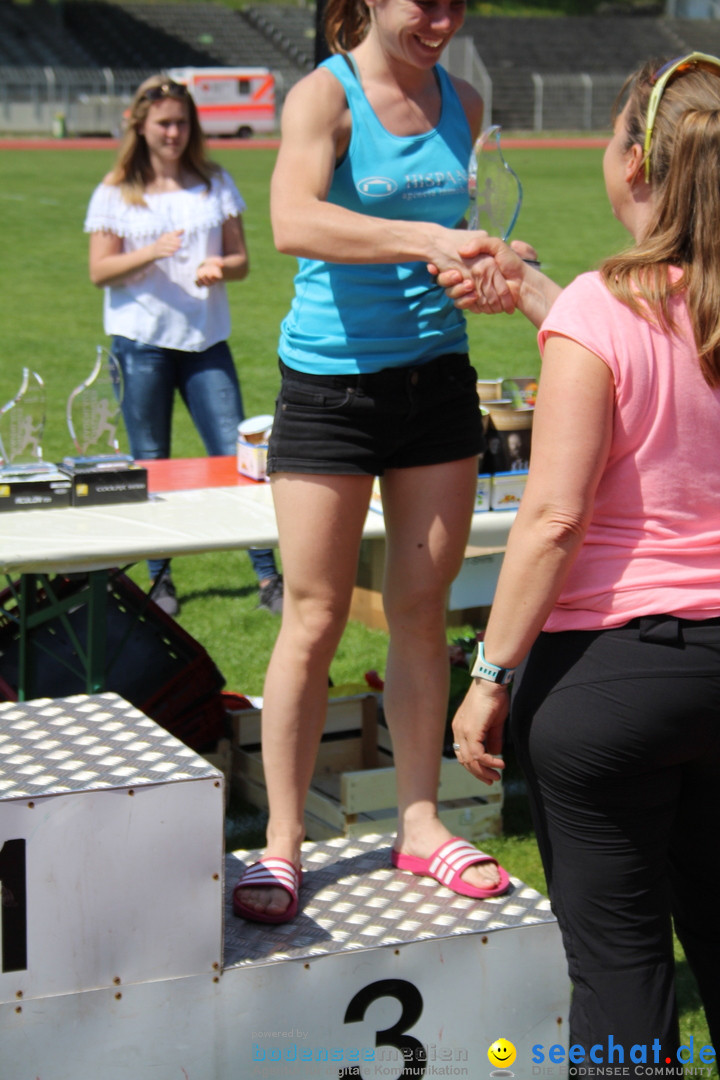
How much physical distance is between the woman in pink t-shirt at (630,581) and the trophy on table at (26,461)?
1709mm

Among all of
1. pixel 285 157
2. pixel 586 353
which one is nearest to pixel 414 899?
pixel 586 353

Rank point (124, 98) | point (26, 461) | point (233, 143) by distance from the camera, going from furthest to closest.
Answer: point (124, 98) < point (233, 143) < point (26, 461)

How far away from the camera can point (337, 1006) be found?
2180 mm

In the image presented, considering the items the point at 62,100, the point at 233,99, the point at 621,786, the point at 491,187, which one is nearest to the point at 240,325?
the point at 491,187

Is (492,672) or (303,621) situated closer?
(492,672)

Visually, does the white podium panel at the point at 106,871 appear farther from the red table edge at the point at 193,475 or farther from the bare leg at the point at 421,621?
the red table edge at the point at 193,475

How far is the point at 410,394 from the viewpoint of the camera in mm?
2430

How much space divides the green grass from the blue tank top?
1.83 feet

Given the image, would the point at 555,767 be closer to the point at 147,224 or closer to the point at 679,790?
the point at 679,790

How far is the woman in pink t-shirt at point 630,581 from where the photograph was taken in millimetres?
1646

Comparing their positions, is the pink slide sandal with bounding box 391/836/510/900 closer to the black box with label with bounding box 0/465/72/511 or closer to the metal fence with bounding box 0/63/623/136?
the black box with label with bounding box 0/465/72/511

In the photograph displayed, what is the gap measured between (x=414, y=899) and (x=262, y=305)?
1045cm

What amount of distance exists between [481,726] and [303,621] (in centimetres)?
70

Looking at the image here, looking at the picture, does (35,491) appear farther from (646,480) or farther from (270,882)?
(646,480)
